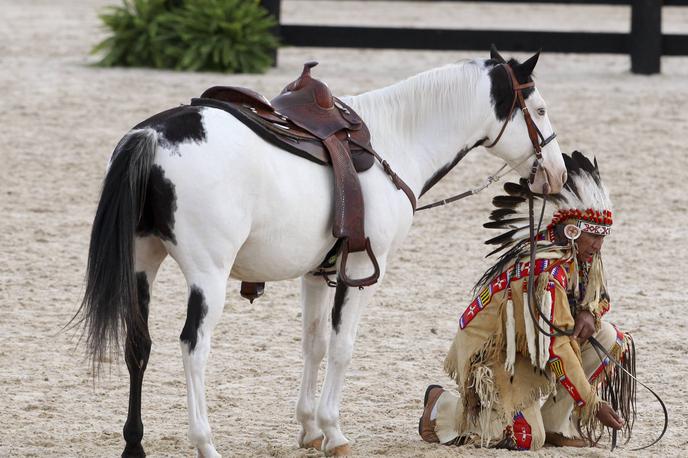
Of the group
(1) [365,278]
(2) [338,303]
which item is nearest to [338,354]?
(2) [338,303]

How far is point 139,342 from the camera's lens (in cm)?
424

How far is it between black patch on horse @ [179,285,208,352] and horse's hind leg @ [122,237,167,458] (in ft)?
0.67

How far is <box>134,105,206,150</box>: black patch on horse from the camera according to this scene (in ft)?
13.2

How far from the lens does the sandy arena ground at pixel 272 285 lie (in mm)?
4988

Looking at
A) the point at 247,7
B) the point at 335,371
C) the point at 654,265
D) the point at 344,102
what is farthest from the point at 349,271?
the point at 247,7

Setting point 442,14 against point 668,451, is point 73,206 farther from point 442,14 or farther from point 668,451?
point 442,14

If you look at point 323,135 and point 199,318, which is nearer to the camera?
point 199,318

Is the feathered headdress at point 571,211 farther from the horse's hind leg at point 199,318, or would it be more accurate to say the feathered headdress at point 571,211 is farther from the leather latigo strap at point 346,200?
the horse's hind leg at point 199,318

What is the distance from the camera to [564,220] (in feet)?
15.6

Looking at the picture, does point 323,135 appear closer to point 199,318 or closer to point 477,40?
point 199,318

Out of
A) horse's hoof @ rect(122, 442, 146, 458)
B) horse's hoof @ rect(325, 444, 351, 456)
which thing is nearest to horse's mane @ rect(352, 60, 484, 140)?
horse's hoof @ rect(325, 444, 351, 456)

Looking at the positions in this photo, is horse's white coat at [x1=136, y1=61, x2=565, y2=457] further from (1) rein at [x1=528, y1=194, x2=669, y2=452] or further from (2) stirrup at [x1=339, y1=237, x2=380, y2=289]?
(1) rein at [x1=528, y1=194, x2=669, y2=452]

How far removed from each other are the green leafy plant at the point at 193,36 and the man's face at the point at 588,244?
940 cm

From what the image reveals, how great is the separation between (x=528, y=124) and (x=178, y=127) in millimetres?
1439
